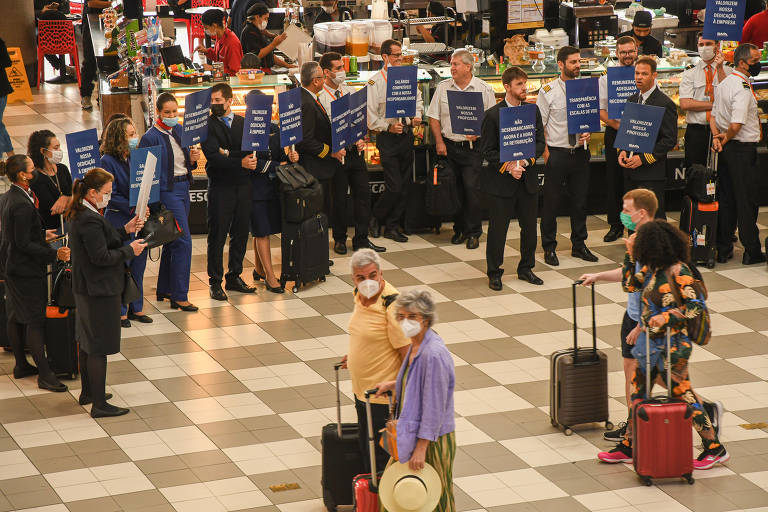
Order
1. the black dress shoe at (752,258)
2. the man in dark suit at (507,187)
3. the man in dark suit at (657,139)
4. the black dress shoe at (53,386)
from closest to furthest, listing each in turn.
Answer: the black dress shoe at (53,386)
the man in dark suit at (507,187)
the man in dark suit at (657,139)
the black dress shoe at (752,258)

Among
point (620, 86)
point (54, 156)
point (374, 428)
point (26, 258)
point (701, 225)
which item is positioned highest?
point (620, 86)

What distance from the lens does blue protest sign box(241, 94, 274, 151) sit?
33.5ft

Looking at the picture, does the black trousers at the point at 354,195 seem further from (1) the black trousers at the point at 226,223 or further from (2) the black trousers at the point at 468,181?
(1) the black trousers at the point at 226,223

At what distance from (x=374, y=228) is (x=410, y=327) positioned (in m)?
6.52

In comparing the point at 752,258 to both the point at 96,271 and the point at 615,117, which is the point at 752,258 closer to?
the point at 615,117

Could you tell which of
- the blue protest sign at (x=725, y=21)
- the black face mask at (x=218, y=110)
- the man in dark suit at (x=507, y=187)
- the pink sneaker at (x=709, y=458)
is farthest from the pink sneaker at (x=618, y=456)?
the blue protest sign at (x=725, y=21)

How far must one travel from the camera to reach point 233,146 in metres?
10.3

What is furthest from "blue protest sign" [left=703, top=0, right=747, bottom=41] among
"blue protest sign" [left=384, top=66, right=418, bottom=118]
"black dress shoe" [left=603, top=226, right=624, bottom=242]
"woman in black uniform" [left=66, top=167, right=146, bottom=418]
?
"woman in black uniform" [left=66, top=167, right=146, bottom=418]

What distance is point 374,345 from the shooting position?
20.6 ft

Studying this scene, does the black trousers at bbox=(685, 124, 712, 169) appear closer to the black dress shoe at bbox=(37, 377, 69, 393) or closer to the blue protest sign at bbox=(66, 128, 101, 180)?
the blue protest sign at bbox=(66, 128, 101, 180)

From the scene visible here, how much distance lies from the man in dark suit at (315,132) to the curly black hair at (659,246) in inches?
179

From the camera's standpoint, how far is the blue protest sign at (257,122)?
10203mm

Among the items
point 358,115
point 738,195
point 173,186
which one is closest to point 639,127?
point 738,195

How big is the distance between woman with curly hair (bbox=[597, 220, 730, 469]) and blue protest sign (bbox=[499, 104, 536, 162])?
3251 mm
